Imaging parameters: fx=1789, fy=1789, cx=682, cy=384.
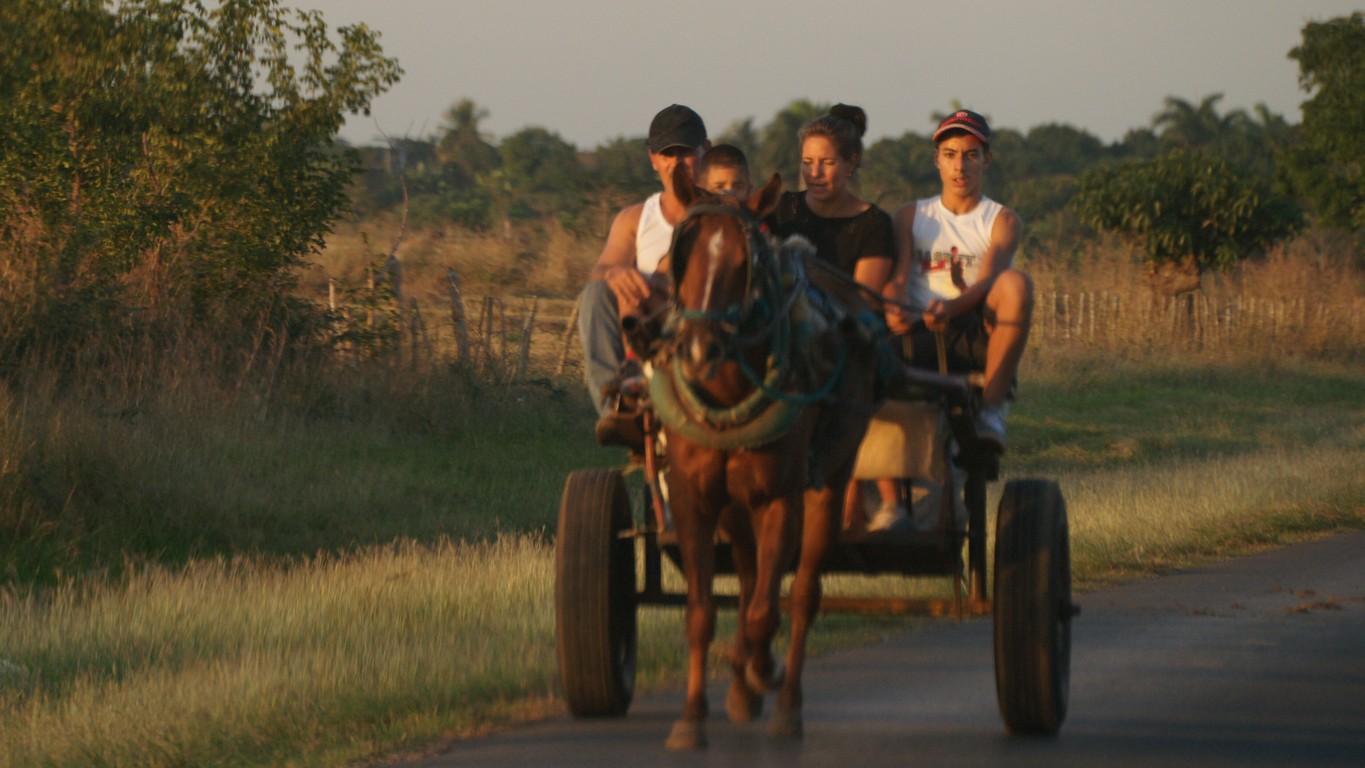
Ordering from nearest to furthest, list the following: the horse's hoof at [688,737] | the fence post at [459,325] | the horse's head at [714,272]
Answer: the horse's head at [714,272], the horse's hoof at [688,737], the fence post at [459,325]

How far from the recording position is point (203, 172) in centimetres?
1592

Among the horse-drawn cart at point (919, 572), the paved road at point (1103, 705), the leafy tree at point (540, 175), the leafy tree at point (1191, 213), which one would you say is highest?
the leafy tree at point (540, 175)

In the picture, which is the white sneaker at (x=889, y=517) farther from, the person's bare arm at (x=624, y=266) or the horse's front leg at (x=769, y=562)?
the person's bare arm at (x=624, y=266)

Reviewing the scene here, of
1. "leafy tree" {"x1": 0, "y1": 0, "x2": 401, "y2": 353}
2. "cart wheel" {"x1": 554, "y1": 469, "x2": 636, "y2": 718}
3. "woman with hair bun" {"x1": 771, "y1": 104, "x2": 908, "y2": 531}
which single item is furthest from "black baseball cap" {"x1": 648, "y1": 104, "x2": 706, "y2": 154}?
"leafy tree" {"x1": 0, "y1": 0, "x2": 401, "y2": 353}

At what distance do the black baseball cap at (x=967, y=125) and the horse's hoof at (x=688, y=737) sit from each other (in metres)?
2.64

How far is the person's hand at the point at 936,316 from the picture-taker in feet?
21.6

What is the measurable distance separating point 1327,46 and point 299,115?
30341 mm

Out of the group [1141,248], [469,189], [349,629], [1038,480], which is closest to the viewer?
[1038,480]

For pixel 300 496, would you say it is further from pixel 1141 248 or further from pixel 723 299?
pixel 1141 248

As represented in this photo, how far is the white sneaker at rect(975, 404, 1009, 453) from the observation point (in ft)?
21.1

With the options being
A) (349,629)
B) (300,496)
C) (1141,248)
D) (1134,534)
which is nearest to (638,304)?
(349,629)

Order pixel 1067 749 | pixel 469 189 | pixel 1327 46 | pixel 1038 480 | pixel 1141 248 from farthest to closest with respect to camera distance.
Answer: pixel 469 189
pixel 1327 46
pixel 1141 248
pixel 1038 480
pixel 1067 749

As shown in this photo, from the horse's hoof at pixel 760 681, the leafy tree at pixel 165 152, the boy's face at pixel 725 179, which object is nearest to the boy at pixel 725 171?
the boy's face at pixel 725 179

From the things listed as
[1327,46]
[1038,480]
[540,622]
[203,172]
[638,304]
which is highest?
[1327,46]
